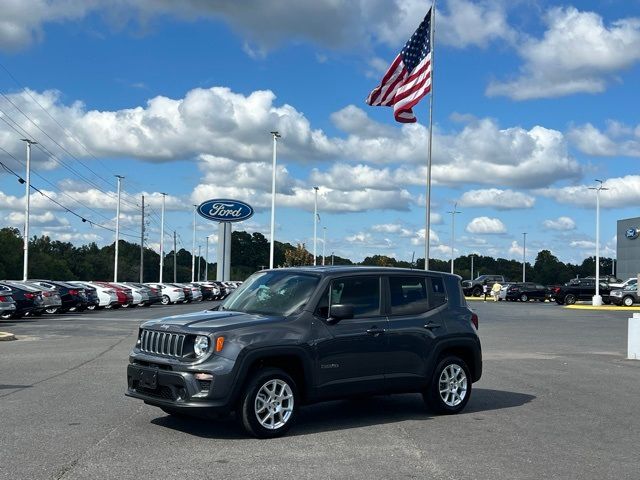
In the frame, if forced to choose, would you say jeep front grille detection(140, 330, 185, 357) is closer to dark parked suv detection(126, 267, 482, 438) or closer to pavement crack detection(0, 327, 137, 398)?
dark parked suv detection(126, 267, 482, 438)

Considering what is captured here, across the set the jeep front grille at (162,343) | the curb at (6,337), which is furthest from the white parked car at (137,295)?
the jeep front grille at (162,343)

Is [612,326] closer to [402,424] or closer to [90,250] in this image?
[402,424]

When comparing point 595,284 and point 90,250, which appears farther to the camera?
point 90,250

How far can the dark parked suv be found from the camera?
815 centimetres

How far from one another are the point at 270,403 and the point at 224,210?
69.9 m

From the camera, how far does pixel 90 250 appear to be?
140750 mm

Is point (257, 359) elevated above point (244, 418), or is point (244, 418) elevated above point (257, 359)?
point (257, 359)

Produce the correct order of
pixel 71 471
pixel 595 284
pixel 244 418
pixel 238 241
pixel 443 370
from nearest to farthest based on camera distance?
pixel 71 471, pixel 244 418, pixel 443 370, pixel 595 284, pixel 238 241

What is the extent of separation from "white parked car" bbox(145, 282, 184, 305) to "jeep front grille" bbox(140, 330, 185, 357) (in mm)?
42591

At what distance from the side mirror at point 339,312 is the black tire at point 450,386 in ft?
5.57

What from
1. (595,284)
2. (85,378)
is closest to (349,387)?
(85,378)

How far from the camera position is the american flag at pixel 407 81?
85.1 ft

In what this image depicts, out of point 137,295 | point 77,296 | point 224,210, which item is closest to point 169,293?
point 137,295

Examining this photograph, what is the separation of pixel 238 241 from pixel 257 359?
143852 millimetres
